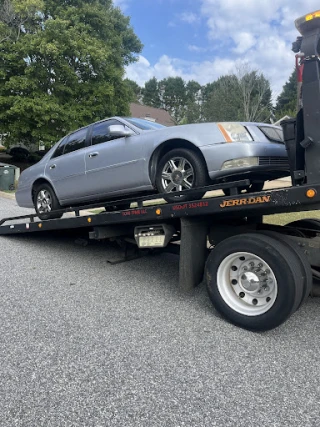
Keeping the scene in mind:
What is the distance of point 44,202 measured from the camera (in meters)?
6.48

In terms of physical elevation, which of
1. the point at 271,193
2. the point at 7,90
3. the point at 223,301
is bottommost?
the point at 223,301

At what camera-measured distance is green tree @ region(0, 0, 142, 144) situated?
58.1ft

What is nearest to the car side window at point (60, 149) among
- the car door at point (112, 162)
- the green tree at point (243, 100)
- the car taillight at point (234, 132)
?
the car door at point (112, 162)

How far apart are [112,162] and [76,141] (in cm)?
124

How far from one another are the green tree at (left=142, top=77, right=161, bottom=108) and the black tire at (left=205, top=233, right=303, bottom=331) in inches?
3571

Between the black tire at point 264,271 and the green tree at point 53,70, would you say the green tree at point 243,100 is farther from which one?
the black tire at point 264,271

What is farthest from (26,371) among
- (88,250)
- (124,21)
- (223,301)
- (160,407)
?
(124,21)

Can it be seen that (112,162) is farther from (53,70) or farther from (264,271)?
(53,70)

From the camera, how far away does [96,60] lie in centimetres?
1894

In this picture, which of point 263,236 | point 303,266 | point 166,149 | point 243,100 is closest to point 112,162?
point 166,149

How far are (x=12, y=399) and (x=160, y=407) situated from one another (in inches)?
38.1

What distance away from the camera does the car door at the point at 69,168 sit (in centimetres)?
557

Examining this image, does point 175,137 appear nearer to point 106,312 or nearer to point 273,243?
point 273,243

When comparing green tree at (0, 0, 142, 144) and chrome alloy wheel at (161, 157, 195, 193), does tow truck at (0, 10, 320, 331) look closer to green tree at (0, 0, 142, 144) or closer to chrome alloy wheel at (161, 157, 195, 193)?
chrome alloy wheel at (161, 157, 195, 193)
